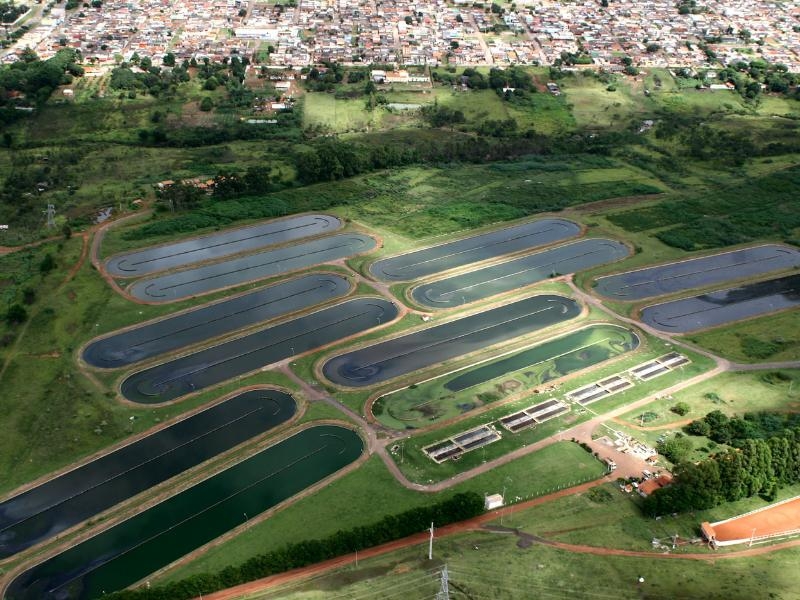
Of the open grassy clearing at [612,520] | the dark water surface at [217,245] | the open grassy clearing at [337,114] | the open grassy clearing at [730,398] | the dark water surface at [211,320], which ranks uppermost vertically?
the open grassy clearing at [337,114]

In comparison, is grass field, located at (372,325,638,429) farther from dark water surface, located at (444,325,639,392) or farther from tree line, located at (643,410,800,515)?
tree line, located at (643,410,800,515)

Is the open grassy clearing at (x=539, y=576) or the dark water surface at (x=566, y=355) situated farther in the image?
the dark water surface at (x=566, y=355)

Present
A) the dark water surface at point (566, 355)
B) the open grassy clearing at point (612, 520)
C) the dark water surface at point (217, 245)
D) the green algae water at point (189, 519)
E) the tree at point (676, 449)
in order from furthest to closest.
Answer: the dark water surface at point (217, 245)
the dark water surface at point (566, 355)
the tree at point (676, 449)
the open grassy clearing at point (612, 520)
the green algae water at point (189, 519)

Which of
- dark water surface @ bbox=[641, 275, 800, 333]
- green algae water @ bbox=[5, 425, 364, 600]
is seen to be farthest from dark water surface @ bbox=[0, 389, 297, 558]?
dark water surface @ bbox=[641, 275, 800, 333]

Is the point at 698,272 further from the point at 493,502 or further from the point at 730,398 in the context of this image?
the point at 493,502

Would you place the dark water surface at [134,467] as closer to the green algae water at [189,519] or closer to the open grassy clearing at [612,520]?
the green algae water at [189,519]

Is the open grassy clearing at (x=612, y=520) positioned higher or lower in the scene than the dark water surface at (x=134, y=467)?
lower

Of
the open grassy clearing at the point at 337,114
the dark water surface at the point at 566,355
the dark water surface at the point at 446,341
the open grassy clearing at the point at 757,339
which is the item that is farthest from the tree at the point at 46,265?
the open grassy clearing at the point at 757,339
